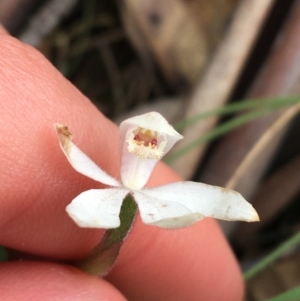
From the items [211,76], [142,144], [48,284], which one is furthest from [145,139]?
[211,76]

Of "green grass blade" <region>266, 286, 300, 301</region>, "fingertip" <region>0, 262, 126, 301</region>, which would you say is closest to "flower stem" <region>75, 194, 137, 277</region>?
"fingertip" <region>0, 262, 126, 301</region>

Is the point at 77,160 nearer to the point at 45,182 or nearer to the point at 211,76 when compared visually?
the point at 45,182

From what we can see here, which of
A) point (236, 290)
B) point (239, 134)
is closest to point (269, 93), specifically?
point (239, 134)

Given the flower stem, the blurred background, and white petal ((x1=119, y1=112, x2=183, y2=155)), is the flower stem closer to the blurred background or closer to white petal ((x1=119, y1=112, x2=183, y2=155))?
white petal ((x1=119, y1=112, x2=183, y2=155))

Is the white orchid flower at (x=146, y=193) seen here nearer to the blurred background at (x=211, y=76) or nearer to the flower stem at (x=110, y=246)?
the flower stem at (x=110, y=246)

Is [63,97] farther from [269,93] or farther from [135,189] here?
[269,93]

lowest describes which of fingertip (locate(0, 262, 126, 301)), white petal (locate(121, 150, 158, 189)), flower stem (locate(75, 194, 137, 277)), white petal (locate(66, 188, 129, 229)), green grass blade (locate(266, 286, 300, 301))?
green grass blade (locate(266, 286, 300, 301))
